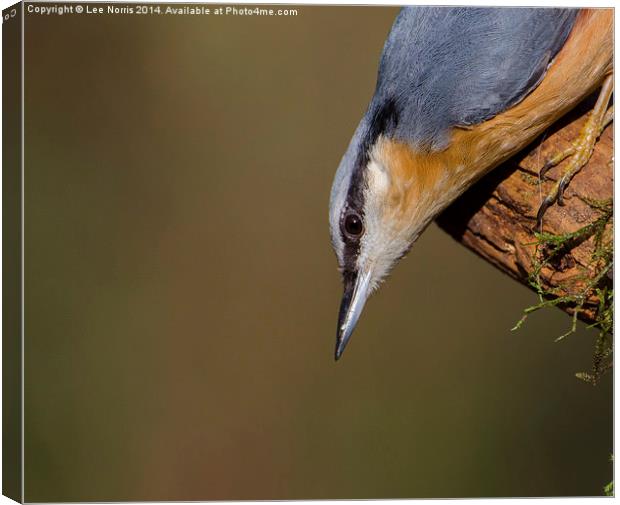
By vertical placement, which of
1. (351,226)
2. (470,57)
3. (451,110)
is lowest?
(351,226)

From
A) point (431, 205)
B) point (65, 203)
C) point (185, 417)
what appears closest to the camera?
point (431, 205)

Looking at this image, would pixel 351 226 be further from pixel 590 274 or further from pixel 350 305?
pixel 590 274

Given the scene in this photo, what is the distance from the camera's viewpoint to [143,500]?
224 cm

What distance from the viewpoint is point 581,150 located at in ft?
6.94

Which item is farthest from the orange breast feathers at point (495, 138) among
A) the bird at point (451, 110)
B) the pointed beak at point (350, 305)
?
the pointed beak at point (350, 305)

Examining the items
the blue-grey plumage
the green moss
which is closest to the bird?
the blue-grey plumage

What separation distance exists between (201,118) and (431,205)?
1.06m

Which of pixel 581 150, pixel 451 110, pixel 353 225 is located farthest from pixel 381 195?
pixel 581 150

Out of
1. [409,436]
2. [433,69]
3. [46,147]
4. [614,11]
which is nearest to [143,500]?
[409,436]

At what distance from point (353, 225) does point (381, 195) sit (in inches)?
4.6

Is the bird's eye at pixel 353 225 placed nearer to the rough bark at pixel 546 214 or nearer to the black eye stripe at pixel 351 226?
the black eye stripe at pixel 351 226

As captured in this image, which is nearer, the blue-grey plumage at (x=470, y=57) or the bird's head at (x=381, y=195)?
the blue-grey plumage at (x=470, y=57)

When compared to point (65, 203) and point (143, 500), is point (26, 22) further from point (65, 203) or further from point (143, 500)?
point (143, 500)

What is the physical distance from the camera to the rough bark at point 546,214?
2062 millimetres
